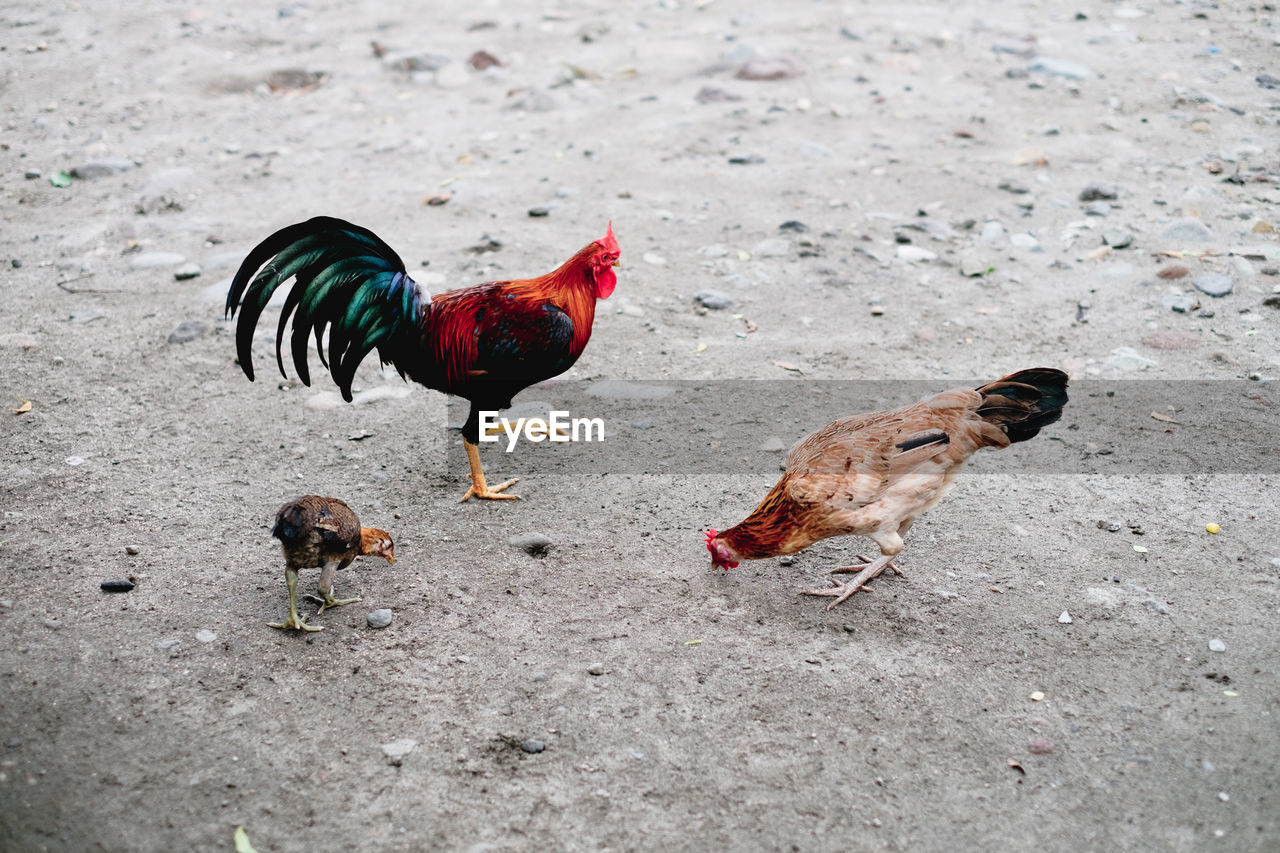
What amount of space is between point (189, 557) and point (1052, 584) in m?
3.62

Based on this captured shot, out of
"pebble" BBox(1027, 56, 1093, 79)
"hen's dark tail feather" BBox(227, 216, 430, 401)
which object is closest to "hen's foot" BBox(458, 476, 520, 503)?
"hen's dark tail feather" BBox(227, 216, 430, 401)

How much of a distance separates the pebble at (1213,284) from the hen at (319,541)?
5207mm

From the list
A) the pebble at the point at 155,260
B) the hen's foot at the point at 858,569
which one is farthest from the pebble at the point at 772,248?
the pebble at the point at 155,260

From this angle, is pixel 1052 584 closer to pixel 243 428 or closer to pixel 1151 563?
pixel 1151 563

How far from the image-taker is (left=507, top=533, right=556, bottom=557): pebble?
13.5 feet

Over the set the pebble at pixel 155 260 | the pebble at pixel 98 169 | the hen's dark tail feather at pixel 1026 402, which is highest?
the hen's dark tail feather at pixel 1026 402

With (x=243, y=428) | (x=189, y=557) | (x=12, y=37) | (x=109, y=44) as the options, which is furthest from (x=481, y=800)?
(x=12, y=37)

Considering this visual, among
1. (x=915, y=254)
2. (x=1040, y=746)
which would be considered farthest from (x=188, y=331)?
(x=1040, y=746)

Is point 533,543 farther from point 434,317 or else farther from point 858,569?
point 858,569

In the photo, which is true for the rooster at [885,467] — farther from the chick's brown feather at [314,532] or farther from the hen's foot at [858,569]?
the chick's brown feather at [314,532]

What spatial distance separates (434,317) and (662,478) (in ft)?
4.40

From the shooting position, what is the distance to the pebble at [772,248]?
6.54m

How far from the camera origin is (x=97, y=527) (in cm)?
410

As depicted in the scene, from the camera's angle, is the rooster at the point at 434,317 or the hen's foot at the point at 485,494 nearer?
the rooster at the point at 434,317
